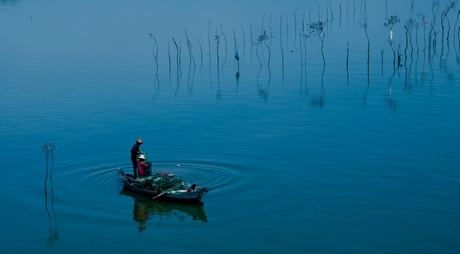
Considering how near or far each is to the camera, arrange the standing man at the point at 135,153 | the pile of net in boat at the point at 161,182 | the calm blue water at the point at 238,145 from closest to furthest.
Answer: the calm blue water at the point at 238,145 → the pile of net in boat at the point at 161,182 → the standing man at the point at 135,153

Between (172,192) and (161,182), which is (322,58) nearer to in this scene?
(161,182)

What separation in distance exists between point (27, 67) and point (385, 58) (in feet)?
62.0

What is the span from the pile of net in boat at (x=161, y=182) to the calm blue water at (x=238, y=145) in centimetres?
40

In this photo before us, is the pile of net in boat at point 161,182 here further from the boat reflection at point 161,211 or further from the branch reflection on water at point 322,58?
the branch reflection on water at point 322,58

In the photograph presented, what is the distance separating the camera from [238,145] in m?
19.9

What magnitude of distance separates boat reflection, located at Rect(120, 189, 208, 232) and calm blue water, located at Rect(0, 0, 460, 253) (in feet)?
0.17

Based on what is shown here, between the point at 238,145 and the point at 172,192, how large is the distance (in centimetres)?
502

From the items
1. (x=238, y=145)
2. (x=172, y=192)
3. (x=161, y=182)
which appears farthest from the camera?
(x=238, y=145)

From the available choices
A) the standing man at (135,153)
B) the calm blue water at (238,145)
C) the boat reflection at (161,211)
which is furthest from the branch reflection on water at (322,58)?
the boat reflection at (161,211)

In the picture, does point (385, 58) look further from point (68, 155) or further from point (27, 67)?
point (68, 155)

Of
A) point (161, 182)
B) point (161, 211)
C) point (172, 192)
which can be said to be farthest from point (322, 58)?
point (161, 211)

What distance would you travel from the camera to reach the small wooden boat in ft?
48.7

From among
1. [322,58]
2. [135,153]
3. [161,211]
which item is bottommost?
[161,211]

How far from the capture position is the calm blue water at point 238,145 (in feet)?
45.3
